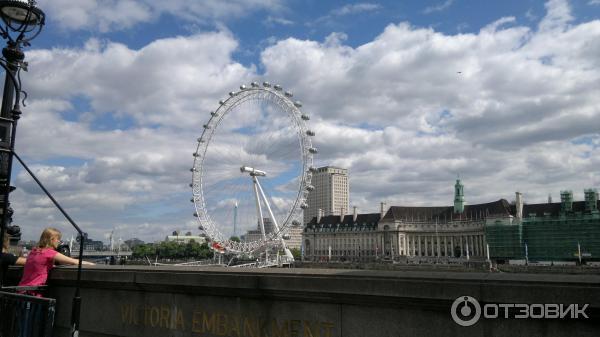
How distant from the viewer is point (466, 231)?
148m

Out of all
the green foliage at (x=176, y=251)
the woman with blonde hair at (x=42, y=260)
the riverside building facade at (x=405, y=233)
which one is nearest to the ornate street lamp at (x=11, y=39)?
the woman with blonde hair at (x=42, y=260)

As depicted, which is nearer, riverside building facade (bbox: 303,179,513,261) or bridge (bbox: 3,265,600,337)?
bridge (bbox: 3,265,600,337)

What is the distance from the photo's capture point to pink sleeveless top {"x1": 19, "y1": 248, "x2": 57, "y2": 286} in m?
7.15

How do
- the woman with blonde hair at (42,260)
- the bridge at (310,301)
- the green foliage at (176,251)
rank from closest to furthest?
the bridge at (310,301) → the woman with blonde hair at (42,260) → the green foliage at (176,251)

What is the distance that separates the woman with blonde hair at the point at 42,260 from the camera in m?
7.15

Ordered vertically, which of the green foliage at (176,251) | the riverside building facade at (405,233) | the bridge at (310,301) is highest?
the riverside building facade at (405,233)

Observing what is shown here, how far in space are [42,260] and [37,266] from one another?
120mm

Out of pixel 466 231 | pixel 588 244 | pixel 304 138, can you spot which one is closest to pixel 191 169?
pixel 304 138

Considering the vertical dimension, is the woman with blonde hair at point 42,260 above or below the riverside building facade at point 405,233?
below

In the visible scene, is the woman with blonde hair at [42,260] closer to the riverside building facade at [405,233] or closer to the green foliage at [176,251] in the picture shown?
the riverside building facade at [405,233]

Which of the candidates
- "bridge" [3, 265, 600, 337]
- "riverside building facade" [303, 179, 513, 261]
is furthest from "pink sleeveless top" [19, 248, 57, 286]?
"riverside building facade" [303, 179, 513, 261]

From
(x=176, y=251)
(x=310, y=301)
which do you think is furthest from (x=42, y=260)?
(x=176, y=251)

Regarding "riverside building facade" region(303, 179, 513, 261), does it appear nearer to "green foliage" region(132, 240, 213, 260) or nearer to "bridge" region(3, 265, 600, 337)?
"green foliage" region(132, 240, 213, 260)

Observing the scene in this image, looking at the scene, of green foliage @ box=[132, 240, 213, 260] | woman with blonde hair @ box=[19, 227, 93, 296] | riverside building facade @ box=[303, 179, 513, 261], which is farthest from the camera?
green foliage @ box=[132, 240, 213, 260]
